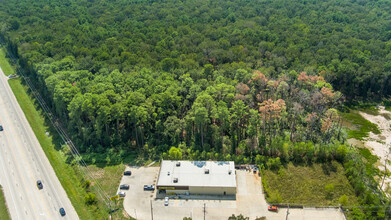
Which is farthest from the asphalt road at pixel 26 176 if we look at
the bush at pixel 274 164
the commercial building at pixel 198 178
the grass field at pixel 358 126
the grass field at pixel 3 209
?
the grass field at pixel 358 126

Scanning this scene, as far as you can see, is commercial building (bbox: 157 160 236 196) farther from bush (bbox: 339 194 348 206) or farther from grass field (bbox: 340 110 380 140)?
grass field (bbox: 340 110 380 140)

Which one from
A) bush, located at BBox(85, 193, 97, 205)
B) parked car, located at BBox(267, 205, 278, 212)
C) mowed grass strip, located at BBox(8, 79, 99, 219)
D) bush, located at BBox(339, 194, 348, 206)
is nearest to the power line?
bush, located at BBox(85, 193, 97, 205)

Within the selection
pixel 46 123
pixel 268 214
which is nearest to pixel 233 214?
pixel 268 214

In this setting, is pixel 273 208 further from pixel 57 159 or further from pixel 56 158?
pixel 56 158

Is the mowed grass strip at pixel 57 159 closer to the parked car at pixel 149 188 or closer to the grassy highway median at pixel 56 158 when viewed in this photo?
the grassy highway median at pixel 56 158

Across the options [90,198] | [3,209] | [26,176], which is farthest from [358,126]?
[3,209]
